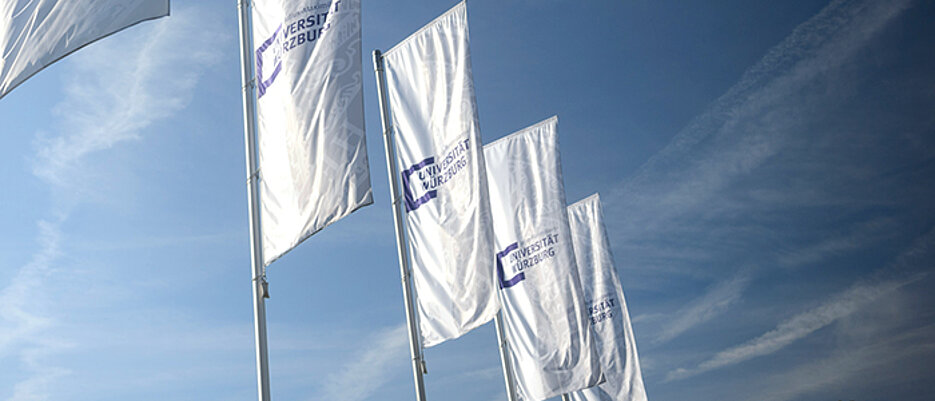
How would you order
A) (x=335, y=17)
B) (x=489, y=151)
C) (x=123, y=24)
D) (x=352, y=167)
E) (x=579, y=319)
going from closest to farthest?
(x=123, y=24) → (x=352, y=167) → (x=335, y=17) → (x=579, y=319) → (x=489, y=151)

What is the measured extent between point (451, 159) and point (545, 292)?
5.65m

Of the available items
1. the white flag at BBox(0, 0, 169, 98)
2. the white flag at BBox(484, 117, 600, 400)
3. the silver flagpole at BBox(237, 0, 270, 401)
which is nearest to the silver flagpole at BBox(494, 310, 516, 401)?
the white flag at BBox(484, 117, 600, 400)

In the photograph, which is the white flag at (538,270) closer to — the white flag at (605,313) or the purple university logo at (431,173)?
the purple university logo at (431,173)

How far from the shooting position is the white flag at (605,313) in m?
23.4

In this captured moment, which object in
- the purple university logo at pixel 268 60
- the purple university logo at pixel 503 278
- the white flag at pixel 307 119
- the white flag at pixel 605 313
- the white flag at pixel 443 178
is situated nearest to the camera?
the white flag at pixel 307 119

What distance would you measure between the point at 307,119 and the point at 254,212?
5.45 feet

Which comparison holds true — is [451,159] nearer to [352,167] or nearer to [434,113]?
[434,113]

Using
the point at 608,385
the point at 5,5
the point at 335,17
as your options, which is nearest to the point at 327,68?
the point at 335,17

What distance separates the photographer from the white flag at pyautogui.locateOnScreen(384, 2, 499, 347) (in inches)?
530

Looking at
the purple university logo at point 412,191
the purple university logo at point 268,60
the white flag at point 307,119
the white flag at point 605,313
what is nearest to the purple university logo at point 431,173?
the purple university logo at point 412,191

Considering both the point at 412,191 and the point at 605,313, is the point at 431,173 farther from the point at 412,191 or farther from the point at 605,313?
the point at 605,313

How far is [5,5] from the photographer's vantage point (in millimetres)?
10742

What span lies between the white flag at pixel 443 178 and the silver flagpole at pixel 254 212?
3.00 m

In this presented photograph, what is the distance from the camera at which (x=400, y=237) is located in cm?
1519
